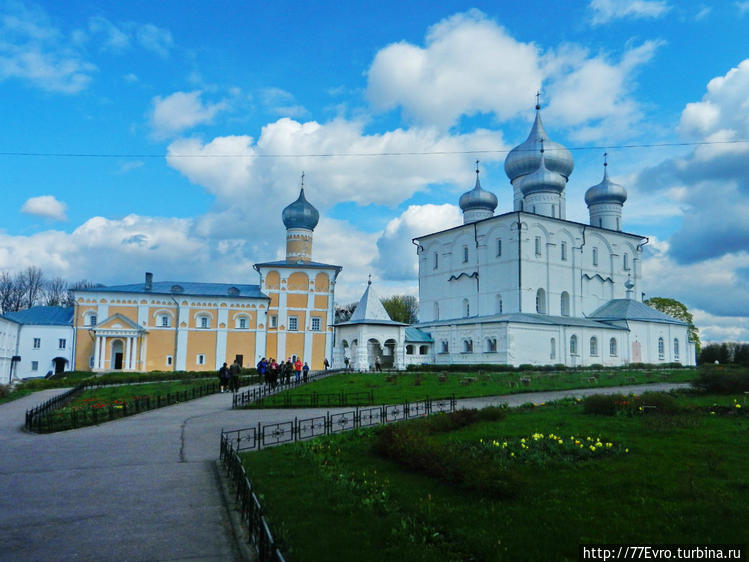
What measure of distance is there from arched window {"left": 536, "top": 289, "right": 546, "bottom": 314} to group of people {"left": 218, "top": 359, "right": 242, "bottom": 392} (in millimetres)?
26552

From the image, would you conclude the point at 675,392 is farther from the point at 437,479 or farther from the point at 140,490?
the point at 140,490

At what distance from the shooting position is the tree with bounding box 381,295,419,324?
6869 cm

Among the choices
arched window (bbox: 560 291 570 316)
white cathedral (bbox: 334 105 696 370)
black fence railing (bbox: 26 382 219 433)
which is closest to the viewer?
black fence railing (bbox: 26 382 219 433)

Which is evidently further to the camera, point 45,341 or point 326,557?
point 45,341

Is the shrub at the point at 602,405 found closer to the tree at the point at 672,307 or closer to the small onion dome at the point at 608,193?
the small onion dome at the point at 608,193

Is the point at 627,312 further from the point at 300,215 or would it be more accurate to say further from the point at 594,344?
the point at 300,215

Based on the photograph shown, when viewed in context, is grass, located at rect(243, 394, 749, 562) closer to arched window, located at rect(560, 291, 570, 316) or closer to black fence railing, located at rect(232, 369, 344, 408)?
black fence railing, located at rect(232, 369, 344, 408)

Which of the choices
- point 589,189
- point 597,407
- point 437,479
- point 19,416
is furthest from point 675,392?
point 589,189

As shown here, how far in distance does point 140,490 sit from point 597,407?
9.95 meters

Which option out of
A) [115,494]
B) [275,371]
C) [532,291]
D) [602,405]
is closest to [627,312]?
[532,291]

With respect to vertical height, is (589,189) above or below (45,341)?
above

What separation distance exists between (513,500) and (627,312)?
4169 cm

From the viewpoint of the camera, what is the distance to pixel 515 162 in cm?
4994

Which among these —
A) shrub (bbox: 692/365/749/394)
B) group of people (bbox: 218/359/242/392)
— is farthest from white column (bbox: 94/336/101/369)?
shrub (bbox: 692/365/749/394)
